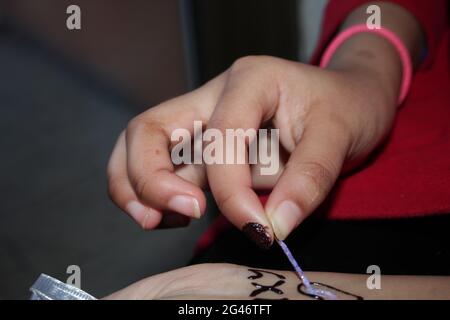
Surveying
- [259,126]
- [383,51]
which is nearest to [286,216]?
[259,126]

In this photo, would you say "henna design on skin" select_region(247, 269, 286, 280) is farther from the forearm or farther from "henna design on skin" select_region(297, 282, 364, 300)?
the forearm

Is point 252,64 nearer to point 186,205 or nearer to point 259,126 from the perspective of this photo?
point 259,126

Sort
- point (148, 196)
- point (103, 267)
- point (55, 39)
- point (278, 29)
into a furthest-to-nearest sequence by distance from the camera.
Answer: point (55, 39), point (278, 29), point (103, 267), point (148, 196)

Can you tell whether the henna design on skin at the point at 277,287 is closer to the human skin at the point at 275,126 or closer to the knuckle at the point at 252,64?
the human skin at the point at 275,126

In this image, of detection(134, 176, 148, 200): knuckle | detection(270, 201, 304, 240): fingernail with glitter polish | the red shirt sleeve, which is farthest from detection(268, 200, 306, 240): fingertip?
the red shirt sleeve
